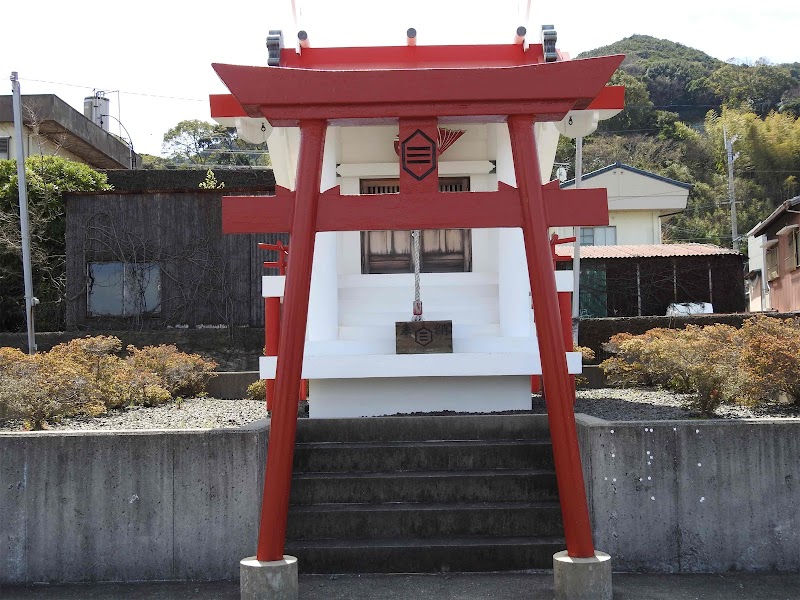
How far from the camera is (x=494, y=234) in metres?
10.8

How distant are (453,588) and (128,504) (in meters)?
2.69

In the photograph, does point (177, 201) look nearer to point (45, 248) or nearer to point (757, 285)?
point (45, 248)

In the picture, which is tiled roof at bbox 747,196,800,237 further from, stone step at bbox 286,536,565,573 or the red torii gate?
stone step at bbox 286,536,565,573

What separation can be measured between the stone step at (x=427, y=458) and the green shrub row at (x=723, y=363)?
2.10 metres

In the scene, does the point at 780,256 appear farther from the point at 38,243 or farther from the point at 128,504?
the point at 128,504

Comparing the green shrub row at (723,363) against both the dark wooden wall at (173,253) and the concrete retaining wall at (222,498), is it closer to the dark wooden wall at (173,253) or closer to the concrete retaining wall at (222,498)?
the concrete retaining wall at (222,498)

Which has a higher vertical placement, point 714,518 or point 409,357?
point 409,357

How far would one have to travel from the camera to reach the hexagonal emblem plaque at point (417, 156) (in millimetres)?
6832

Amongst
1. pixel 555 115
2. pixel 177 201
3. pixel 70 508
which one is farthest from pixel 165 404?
pixel 177 201

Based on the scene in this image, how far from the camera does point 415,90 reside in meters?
6.72

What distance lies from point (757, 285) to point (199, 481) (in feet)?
131

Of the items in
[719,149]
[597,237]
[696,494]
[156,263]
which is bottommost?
[696,494]

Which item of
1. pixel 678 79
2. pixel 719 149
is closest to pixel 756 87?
pixel 678 79

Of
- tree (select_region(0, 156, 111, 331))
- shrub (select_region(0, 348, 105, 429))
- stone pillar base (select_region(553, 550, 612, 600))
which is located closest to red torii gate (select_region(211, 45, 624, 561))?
stone pillar base (select_region(553, 550, 612, 600))
